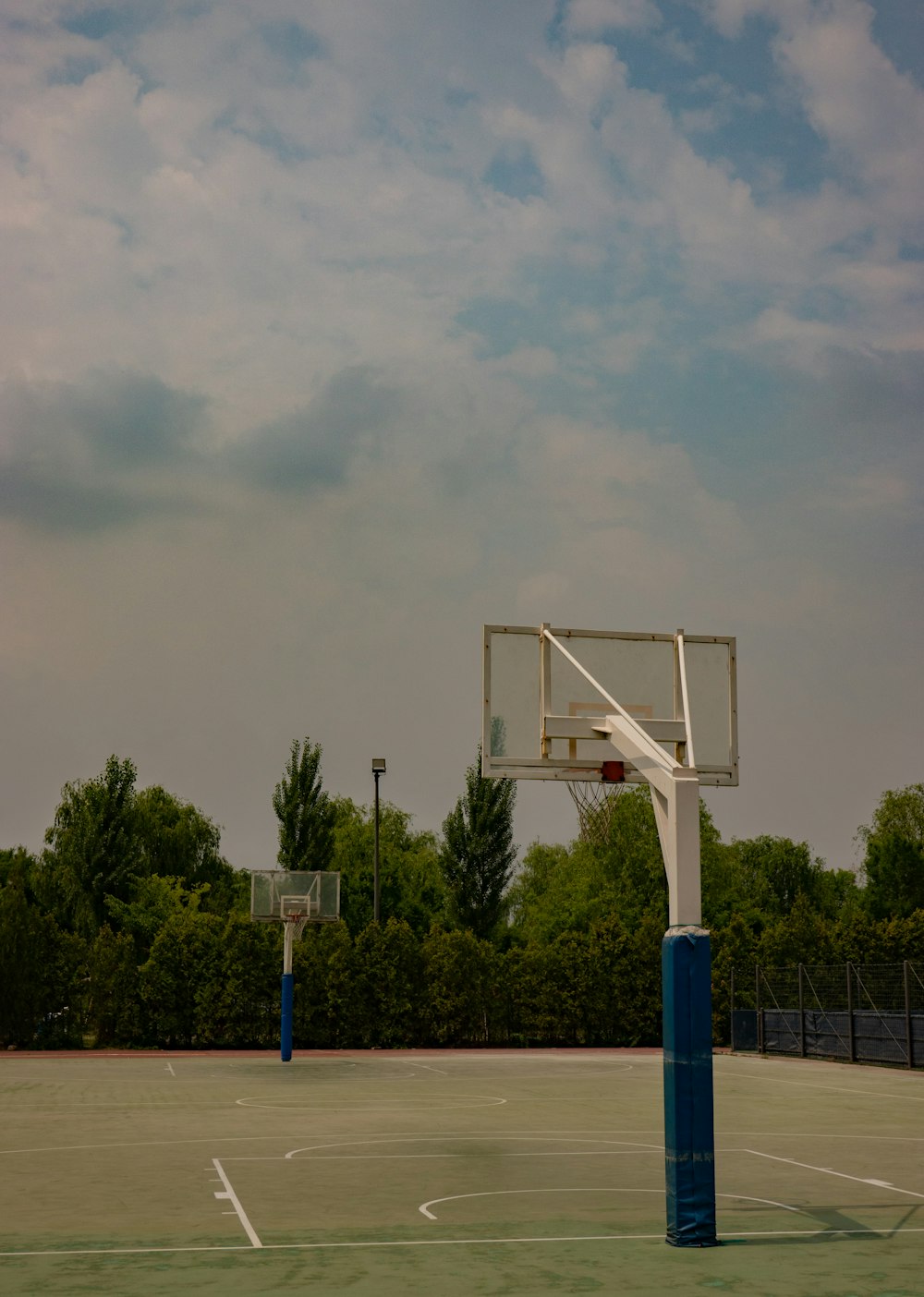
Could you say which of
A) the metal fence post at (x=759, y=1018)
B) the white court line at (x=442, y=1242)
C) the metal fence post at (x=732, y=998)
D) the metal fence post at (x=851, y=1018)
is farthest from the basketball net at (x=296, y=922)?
the white court line at (x=442, y=1242)

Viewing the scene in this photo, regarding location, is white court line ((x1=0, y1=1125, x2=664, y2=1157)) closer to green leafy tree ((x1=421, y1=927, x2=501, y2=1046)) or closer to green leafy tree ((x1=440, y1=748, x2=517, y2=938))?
green leafy tree ((x1=421, y1=927, x2=501, y2=1046))

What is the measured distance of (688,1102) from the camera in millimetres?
9477

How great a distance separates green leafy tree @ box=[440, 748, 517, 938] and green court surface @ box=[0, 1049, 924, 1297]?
91.9 feet

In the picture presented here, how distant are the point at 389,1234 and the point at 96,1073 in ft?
68.4

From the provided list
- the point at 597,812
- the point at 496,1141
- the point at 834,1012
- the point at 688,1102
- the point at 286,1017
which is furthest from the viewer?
the point at 597,812

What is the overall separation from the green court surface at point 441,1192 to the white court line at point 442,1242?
3 cm

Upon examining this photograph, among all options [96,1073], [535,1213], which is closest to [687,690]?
[535,1213]

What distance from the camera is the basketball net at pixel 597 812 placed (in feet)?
206

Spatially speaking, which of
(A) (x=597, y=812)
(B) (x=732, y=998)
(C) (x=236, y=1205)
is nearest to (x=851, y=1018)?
(B) (x=732, y=998)

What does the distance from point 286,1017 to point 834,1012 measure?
12.9 metres

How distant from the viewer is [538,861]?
79.5m

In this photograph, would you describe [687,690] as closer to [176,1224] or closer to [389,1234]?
[389,1234]

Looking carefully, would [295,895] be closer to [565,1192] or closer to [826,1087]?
[826,1087]

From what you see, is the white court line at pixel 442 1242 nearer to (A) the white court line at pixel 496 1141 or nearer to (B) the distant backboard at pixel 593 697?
(B) the distant backboard at pixel 593 697
